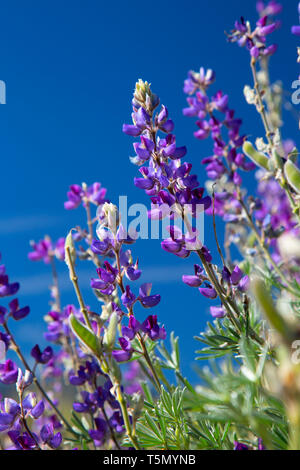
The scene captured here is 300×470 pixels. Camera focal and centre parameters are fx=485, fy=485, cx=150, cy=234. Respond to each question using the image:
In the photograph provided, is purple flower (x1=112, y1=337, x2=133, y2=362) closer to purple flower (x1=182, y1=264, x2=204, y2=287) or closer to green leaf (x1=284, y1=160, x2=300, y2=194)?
purple flower (x1=182, y1=264, x2=204, y2=287)

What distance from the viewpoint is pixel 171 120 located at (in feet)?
4.68

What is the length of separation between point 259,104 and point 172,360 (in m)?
1.05

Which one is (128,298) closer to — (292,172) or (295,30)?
(292,172)

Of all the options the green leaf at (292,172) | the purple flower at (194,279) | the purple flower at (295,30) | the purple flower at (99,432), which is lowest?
the purple flower at (99,432)

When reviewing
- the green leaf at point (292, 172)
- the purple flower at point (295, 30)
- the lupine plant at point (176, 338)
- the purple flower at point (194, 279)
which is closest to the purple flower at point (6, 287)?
the lupine plant at point (176, 338)

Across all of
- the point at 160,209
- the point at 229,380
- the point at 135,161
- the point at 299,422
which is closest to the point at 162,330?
the point at 160,209

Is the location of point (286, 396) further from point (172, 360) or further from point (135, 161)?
point (172, 360)

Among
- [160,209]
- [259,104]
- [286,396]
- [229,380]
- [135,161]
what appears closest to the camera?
[286,396]

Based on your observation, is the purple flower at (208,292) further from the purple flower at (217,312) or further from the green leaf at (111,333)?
the green leaf at (111,333)

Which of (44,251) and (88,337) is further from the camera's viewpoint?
(44,251)

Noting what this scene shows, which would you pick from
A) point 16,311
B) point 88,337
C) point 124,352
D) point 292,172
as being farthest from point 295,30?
point 16,311

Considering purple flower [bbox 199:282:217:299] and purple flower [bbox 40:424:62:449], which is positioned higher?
purple flower [bbox 199:282:217:299]

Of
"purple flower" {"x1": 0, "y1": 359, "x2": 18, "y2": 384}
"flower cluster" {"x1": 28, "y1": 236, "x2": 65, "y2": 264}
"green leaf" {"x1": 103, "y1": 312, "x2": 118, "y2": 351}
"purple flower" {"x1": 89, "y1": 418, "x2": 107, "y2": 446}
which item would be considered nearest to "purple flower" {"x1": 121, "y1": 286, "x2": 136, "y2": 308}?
"green leaf" {"x1": 103, "y1": 312, "x2": 118, "y2": 351}

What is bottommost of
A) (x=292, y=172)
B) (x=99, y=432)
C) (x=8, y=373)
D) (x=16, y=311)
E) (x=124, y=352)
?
(x=99, y=432)
